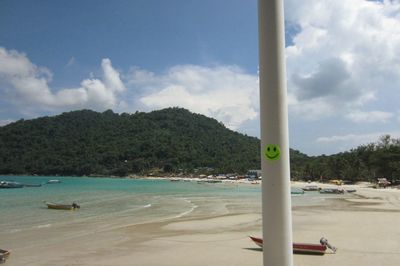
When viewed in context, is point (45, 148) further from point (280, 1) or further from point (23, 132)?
point (280, 1)

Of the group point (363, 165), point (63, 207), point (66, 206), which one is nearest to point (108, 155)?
point (363, 165)

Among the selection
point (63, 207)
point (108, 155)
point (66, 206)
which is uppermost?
point (108, 155)

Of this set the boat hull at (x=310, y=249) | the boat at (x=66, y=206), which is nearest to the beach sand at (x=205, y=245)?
the boat hull at (x=310, y=249)

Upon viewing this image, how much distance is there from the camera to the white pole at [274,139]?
4641mm

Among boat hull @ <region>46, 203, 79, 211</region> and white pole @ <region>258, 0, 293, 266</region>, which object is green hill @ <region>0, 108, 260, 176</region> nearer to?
boat hull @ <region>46, 203, 79, 211</region>

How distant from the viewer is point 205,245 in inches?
599

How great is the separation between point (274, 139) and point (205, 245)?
37.4 ft

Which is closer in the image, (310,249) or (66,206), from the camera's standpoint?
Result: (310,249)

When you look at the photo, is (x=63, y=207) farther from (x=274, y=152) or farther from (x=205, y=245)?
(x=274, y=152)

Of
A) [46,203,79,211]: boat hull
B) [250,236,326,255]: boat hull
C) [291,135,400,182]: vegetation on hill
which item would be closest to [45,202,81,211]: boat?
[46,203,79,211]: boat hull

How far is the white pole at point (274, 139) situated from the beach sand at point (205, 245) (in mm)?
7010

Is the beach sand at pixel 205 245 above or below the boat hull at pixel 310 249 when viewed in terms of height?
below

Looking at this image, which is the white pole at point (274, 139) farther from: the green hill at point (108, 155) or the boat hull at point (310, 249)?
the green hill at point (108, 155)

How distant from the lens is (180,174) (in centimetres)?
17325
